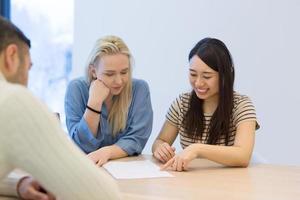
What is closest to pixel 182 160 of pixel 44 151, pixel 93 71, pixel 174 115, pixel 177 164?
pixel 177 164

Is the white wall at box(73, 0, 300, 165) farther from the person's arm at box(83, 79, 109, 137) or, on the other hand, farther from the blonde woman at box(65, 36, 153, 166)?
the person's arm at box(83, 79, 109, 137)

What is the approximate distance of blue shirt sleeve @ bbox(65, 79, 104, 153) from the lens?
6.17 ft

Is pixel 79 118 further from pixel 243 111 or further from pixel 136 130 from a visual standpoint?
pixel 243 111

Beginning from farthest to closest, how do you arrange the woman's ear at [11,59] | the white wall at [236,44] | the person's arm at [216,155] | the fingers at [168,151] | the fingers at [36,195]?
the white wall at [236,44] → the fingers at [168,151] → the person's arm at [216,155] → the fingers at [36,195] → the woman's ear at [11,59]

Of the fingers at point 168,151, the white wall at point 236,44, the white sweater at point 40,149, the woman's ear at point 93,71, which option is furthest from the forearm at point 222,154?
the white wall at point 236,44

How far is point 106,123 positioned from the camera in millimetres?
1964

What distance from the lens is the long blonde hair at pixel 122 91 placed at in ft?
6.34

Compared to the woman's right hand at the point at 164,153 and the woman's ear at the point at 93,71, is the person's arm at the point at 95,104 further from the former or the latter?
the woman's right hand at the point at 164,153

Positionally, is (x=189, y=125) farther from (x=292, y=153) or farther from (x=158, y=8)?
(x=158, y=8)

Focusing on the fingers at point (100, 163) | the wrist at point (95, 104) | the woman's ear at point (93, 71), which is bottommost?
the fingers at point (100, 163)

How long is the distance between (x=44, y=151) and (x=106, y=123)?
1080mm

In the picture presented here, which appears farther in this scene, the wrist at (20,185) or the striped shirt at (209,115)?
the striped shirt at (209,115)

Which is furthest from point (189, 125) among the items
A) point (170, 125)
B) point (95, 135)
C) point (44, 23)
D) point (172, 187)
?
point (44, 23)

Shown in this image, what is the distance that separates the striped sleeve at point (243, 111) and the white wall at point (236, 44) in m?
0.95
